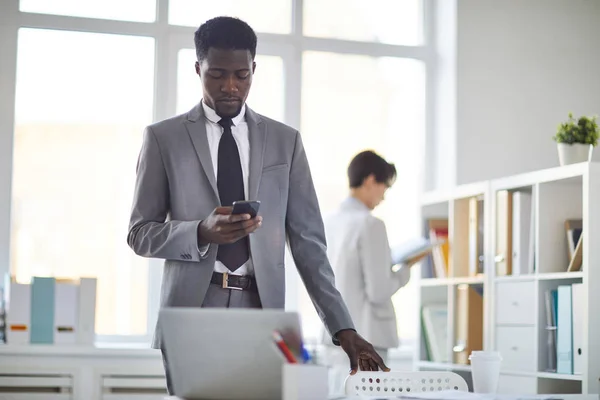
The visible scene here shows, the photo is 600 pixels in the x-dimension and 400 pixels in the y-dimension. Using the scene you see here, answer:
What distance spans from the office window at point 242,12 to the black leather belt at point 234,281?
113 inches

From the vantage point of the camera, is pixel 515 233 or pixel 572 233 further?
pixel 515 233

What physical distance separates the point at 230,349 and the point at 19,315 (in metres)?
2.91

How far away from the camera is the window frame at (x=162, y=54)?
4398mm

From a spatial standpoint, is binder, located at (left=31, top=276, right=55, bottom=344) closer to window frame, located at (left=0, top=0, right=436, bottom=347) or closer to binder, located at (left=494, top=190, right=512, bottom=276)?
window frame, located at (left=0, top=0, right=436, bottom=347)

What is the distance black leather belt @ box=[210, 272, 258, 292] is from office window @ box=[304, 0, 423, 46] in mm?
2973

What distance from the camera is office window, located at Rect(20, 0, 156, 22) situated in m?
4.50

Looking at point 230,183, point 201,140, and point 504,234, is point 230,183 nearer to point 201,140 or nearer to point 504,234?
point 201,140

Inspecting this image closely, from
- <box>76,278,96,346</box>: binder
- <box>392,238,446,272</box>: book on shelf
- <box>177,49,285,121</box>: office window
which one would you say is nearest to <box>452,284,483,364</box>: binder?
<box>392,238,446,272</box>: book on shelf

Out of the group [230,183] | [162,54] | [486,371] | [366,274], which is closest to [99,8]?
[162,54]

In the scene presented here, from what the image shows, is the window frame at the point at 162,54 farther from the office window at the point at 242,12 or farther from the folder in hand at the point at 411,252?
the folder in hand at the point at 411,252

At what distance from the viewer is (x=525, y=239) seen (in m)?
3.79

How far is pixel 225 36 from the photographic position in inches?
84.2

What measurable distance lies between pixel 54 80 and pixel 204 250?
2.87 meters

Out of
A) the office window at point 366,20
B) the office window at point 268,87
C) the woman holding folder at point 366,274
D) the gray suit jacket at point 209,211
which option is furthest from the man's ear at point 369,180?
the gray suit jacket at point 209,211
